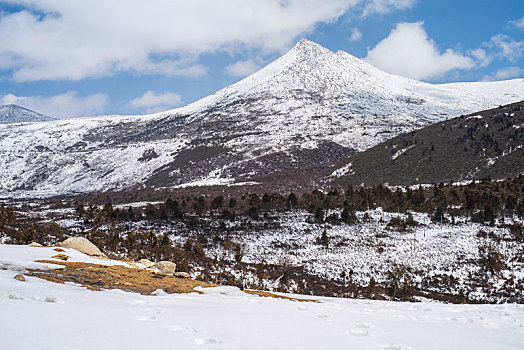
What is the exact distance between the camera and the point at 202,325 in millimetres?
5922

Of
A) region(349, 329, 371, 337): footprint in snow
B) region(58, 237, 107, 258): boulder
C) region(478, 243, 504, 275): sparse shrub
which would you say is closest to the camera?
region(349, 329, 371, 337): footprint in snow

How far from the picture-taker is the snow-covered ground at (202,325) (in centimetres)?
440

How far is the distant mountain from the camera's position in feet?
245

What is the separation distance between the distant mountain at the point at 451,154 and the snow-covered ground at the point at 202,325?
2923 inches

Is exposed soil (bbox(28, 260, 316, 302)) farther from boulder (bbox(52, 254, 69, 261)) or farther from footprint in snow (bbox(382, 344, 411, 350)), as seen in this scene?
footprint in snow (bbox(382, 344, 411, 350))

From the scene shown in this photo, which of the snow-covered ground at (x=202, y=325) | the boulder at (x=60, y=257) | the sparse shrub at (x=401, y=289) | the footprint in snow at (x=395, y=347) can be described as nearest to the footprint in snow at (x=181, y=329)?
the snow-covered ground at (x=202, y=325)

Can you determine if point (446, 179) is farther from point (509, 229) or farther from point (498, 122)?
point (509, 229)

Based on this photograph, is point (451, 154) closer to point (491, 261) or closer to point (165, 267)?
point (491, 261)

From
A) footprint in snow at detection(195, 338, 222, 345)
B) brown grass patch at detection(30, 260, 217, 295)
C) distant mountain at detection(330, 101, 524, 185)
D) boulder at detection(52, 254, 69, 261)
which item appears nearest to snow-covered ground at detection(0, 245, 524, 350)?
footprint in snow at detection(195, 338, 222, 345)

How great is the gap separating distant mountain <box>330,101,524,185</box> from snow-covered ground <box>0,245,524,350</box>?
74.2 m

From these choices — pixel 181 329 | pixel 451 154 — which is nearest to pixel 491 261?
pixel 181 329

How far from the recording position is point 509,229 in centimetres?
3566

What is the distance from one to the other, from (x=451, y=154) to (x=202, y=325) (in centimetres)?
9237

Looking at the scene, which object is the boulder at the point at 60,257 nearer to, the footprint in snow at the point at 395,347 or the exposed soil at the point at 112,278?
the exposed soil at the point at 112,278
